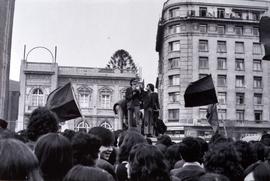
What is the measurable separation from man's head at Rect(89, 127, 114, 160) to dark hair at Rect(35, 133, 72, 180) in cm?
170

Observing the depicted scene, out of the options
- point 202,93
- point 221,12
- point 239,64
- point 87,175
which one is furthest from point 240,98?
point 87,175

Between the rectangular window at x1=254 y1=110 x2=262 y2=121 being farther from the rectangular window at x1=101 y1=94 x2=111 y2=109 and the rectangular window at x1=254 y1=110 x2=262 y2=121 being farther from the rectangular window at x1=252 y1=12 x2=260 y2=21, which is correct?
the rectangular window at x1=101 y1=94 x2=111 y2=109

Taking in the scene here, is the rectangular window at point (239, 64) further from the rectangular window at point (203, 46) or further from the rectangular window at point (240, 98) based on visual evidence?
the rectangular window at point (203, 46)

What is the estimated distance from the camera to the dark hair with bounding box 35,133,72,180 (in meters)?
3.38

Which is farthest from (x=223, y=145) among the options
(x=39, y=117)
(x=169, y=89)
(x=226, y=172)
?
(x=169, y=89)

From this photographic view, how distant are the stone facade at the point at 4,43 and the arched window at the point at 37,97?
50.0ft

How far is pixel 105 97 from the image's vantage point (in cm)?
4800

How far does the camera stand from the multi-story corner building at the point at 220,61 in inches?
1809

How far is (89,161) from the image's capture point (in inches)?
161

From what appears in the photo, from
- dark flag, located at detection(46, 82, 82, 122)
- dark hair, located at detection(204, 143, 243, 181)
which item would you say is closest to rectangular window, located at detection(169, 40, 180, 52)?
dark flag, located at detection(46, 82, 82, 122)

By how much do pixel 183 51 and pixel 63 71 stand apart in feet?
47.1

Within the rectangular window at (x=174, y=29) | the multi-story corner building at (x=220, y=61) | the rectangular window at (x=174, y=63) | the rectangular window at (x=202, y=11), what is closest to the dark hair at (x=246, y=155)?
the multi-story corner building at (x=220, y=61)

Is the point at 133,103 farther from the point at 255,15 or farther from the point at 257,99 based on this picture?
the point at 255,15

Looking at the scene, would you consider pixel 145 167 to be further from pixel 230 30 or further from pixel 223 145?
pixel 230 30
